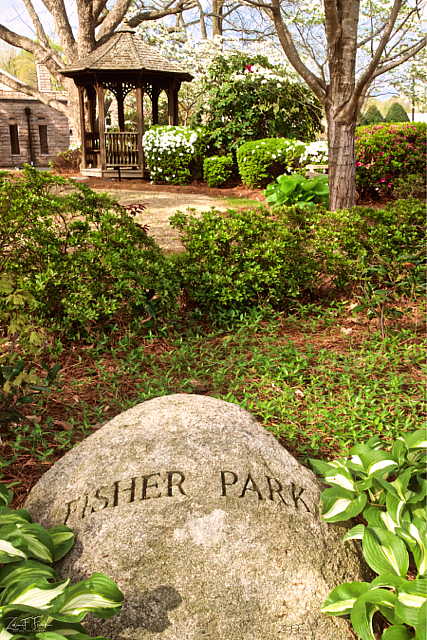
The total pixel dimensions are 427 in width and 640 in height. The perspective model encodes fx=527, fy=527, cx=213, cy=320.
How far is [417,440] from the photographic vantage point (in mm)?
2338

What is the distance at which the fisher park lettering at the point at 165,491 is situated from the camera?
1998 mm

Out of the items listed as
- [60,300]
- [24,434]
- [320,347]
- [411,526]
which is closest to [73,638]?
[411,526]

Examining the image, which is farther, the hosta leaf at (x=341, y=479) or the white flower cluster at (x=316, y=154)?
the white flower cluster at (x=316, y=154)

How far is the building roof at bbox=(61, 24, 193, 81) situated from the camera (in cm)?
1602

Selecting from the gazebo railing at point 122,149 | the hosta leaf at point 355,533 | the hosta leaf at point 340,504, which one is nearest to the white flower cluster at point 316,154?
the gazebo railing at point 122,149

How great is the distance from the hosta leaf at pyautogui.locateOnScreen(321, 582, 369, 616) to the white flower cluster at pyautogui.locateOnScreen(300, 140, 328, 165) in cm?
1140

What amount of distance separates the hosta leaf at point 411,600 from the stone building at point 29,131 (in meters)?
32.9

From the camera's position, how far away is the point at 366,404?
3.50 meters

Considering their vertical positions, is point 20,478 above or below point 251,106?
below

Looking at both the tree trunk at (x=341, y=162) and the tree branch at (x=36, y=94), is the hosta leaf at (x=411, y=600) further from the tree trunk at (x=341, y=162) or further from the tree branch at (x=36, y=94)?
the tree branch at (x=36, y=94)

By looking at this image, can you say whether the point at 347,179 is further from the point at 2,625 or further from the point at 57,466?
Answer: the point at 2,625

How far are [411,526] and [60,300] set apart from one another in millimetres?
3011

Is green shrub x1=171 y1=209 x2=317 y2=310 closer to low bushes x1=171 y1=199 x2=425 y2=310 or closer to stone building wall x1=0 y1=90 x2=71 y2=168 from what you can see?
low bushes x1=171 y1=199 x2=425 y2=310

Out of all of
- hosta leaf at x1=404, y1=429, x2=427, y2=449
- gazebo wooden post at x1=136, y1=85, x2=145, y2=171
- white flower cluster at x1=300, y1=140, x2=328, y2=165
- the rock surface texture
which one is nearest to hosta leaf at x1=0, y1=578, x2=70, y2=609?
the rock surface texture
